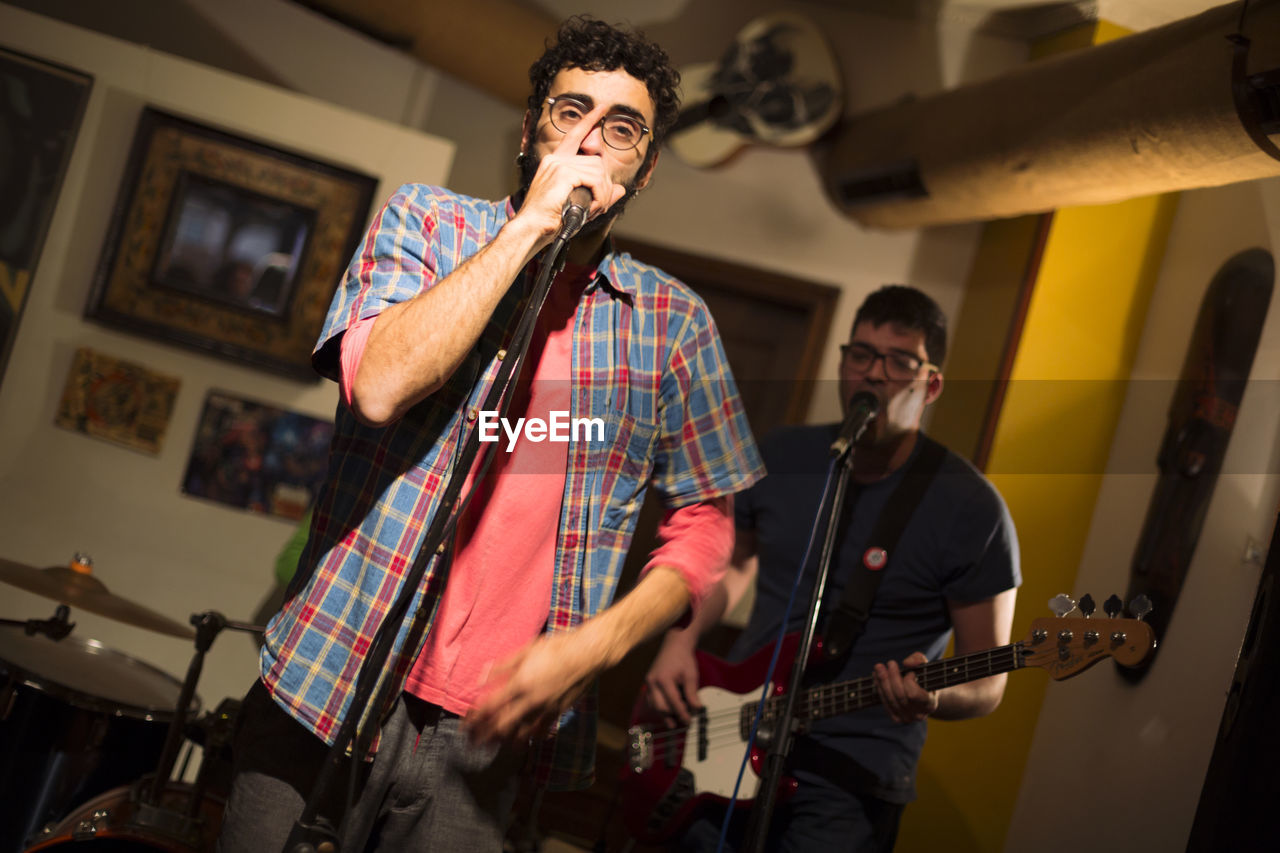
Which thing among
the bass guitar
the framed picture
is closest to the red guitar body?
the bass guitar

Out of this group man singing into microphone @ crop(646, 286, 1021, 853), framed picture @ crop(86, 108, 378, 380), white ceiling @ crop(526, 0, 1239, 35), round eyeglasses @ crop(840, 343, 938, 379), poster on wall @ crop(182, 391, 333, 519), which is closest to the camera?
man singing into microphone @ crop(646, 286, 1021, 853)

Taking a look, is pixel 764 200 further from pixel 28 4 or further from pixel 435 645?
pixel 435 645

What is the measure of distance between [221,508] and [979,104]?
8.33 ft

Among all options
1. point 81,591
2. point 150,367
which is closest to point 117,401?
point 150,367

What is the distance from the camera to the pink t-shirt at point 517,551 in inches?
48.3

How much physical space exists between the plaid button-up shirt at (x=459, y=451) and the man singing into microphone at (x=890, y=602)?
16.7 inches

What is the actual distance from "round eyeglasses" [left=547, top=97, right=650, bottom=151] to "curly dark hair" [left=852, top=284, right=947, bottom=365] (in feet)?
2.92

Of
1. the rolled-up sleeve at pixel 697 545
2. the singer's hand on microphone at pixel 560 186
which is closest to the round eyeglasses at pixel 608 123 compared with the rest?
the singer's hand on microphone at pixel 560 186

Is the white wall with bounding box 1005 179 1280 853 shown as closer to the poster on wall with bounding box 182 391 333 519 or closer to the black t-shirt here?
the black t-shirt

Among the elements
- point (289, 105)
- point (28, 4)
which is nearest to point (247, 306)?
point (289, 105)

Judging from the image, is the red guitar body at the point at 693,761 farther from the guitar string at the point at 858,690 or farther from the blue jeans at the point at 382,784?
the blue jeans at the point at 382,784

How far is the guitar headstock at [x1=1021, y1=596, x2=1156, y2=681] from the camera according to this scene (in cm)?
142

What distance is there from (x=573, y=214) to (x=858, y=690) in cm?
112
